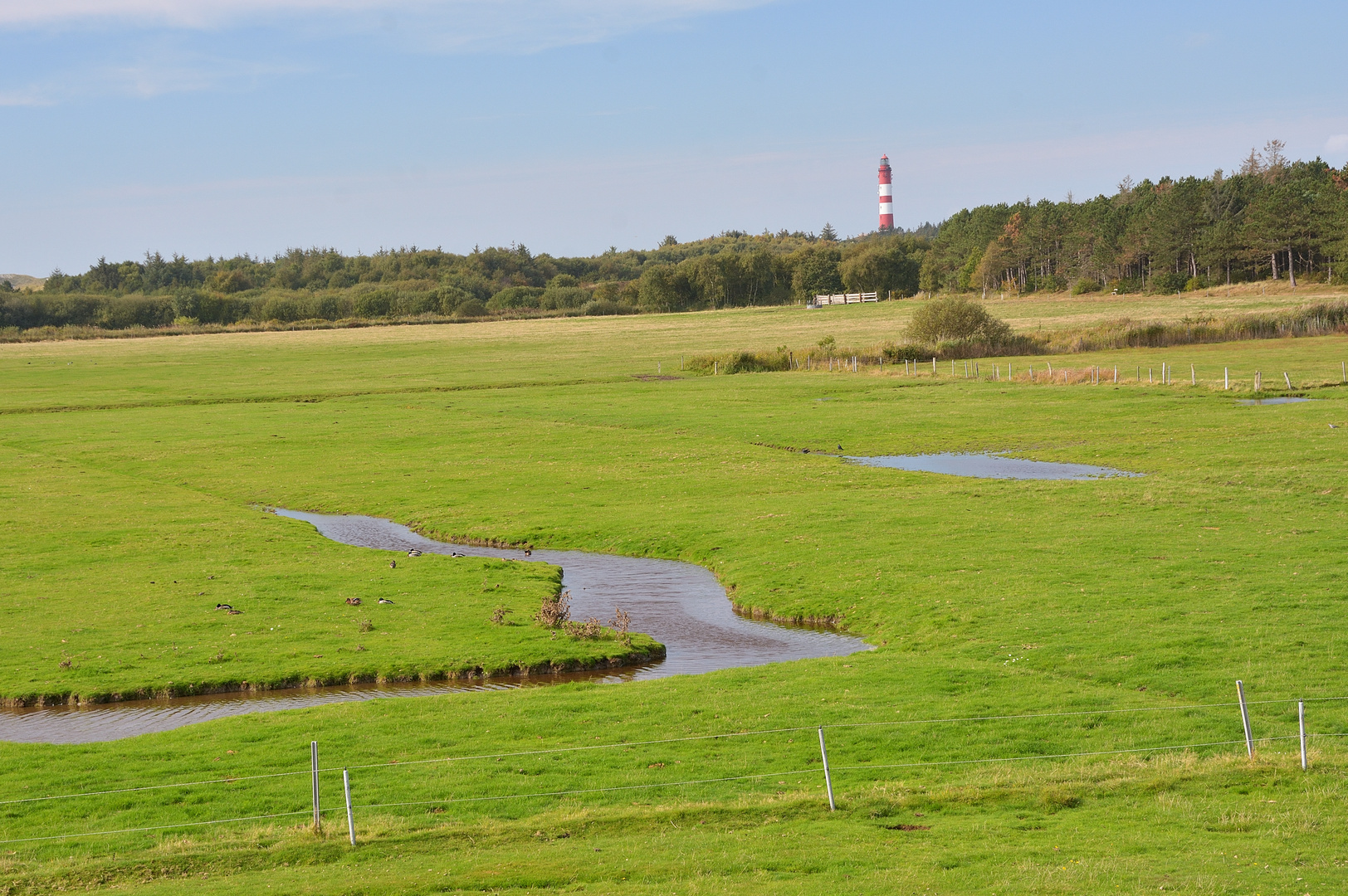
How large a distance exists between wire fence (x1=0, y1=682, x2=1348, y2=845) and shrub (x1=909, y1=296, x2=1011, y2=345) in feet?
300

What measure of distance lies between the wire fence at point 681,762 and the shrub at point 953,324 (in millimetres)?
91574

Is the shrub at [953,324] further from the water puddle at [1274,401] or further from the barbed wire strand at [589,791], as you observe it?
the barbed wire strand at [589,791]

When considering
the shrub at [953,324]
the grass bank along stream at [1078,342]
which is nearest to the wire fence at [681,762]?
the grass bank along stream at [1078,342]

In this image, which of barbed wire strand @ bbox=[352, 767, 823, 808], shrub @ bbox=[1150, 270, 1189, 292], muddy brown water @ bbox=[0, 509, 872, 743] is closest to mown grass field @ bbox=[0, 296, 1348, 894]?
barbed wire strand @ bbox=[352, 767, 823, 808]

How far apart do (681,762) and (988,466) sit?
39648 mm

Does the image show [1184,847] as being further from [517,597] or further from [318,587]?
[318,587]

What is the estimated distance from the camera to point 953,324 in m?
111

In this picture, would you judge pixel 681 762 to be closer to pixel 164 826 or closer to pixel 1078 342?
pixel 164 826

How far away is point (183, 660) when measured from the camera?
92.7 feet

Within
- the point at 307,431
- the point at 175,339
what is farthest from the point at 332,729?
the point at 175,339

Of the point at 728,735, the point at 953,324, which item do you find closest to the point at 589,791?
the point at 728,735

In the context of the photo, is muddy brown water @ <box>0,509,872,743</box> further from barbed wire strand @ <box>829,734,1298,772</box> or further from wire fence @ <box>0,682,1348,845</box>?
barbed wire strand @ <box>829,734,1298,772</box>

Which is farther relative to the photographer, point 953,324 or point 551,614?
point 953,324

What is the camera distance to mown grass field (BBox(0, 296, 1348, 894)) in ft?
51.5
